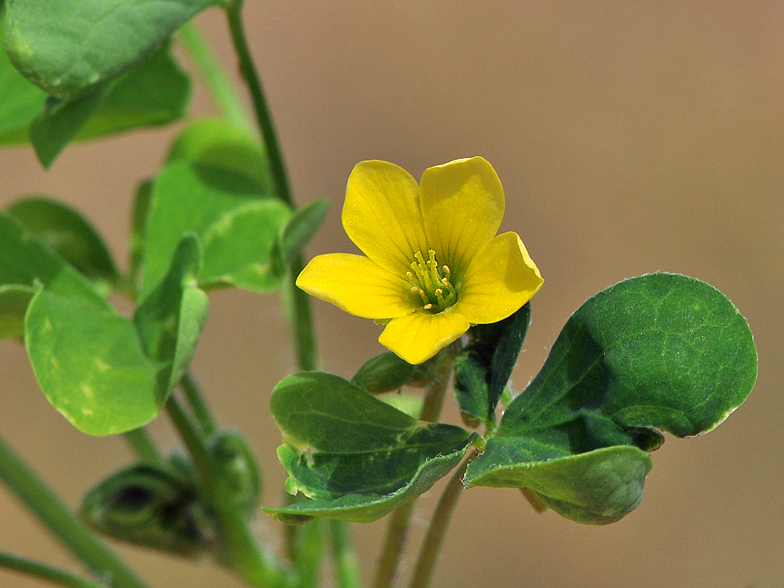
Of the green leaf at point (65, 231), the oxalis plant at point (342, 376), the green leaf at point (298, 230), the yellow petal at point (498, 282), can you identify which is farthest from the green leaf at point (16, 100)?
the yellow petal at point (498, 282)

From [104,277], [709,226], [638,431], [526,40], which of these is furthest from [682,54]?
[638,431]

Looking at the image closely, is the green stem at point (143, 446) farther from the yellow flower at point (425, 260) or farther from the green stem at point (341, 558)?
the yellow flower at point (425, 260)

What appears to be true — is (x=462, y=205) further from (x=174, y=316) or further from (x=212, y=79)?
(x=212, y=79)

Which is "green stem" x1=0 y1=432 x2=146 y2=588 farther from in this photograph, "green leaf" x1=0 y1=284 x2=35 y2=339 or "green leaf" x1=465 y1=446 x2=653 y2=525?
"green leaf" x1=465 y1=446 x2=653 y2=525

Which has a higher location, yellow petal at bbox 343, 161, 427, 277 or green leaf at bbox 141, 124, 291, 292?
yellow petal at bbox 343, 161, 427, 277

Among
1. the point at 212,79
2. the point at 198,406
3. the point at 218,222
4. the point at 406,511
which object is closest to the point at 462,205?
the point at 406,511

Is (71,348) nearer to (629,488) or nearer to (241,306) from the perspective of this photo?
(629,488)

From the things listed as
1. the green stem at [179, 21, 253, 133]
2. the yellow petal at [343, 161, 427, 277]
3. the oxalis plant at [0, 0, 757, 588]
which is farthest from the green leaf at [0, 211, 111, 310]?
the green stem at [179, 21, 253, 133]
